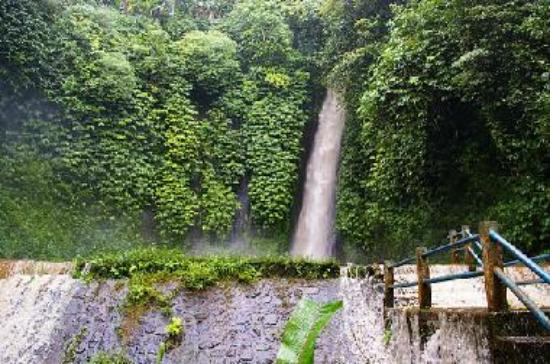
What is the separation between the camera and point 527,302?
2.24m

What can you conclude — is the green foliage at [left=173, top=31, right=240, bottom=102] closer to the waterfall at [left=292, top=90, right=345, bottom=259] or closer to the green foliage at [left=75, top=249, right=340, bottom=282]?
the waterfall at [left=292, top=90, right=345, bottom=259]

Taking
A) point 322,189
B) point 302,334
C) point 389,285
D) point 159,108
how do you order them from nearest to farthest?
1. point 302,334
2. point 389,285
3. point 159,108
4. point 322,189

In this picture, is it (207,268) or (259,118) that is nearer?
(207,268)

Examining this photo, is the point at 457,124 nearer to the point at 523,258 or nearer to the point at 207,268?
the point at 207,268

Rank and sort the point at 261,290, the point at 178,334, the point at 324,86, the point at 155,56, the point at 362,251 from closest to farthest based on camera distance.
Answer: the point at 178,334 → the point at 261,290 → the point at 362,251 → the point at 155,56 → the point at 324,86

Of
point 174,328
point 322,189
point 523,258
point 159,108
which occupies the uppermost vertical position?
point 159,108

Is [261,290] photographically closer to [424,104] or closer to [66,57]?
[424,104]

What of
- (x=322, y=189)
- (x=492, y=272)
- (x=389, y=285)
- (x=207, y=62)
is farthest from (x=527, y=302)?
(x=207, y=62)

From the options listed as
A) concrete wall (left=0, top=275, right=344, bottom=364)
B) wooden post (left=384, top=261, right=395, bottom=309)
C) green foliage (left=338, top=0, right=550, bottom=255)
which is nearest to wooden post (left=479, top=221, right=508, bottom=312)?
wooden post (left=384, top=261, right=395, bottom=309)

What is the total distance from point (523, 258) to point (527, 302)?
245 millimetres

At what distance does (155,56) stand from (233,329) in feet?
28.2

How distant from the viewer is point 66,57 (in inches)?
476

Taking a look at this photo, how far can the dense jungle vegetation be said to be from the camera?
859 cm

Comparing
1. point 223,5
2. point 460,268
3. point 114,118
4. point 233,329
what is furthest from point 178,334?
point 223,5
